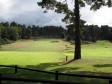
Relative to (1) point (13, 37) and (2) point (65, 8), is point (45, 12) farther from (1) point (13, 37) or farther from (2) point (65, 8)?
(1) point (13, 37)

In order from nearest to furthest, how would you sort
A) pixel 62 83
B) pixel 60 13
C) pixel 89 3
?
1. pixel 62 83
2. pixel 89 3
3. pixel 60 13

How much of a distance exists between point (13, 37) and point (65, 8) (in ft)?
445

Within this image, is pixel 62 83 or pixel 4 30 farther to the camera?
pixel 4 30

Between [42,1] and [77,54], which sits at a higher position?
[42,1]

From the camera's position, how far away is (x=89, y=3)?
1706 inches

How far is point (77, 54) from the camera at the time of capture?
43.6 m

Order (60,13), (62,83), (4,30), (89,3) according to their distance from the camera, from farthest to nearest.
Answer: (4,30), (60,13), (89,3), (62,83)

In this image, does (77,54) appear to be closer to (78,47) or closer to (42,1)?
(78,47)

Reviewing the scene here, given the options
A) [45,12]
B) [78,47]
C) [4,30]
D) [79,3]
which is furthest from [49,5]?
[4,30]

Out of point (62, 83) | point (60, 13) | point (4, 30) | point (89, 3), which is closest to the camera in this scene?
point (62, 83)

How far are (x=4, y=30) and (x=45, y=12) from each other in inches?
5149

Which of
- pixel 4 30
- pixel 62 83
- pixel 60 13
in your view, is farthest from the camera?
pixel 4 30

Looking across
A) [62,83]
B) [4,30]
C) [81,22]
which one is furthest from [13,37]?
[62,83]

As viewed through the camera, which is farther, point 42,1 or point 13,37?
point 13,37
